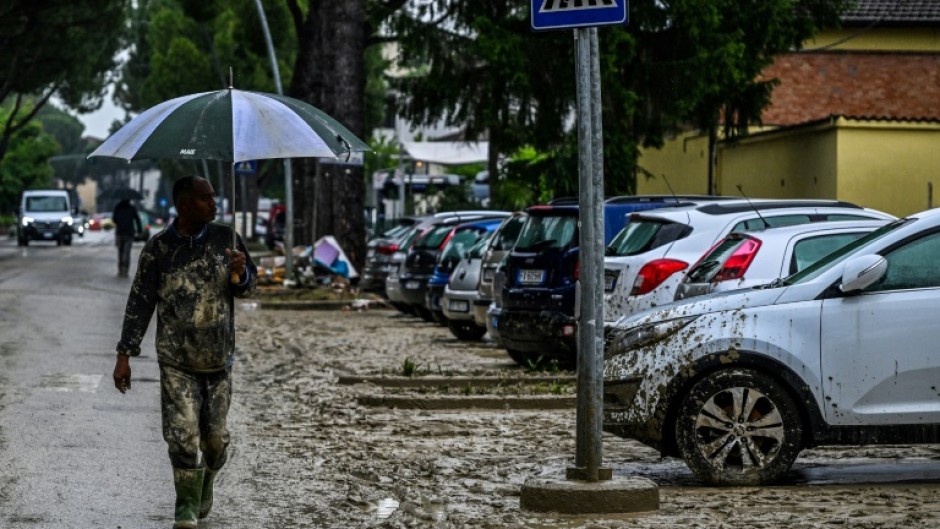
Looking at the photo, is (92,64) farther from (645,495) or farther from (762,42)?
(645,495)

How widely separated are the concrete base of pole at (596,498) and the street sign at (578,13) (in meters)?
2.37

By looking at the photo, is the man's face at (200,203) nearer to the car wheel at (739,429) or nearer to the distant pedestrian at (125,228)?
the car wheel at (739,429)

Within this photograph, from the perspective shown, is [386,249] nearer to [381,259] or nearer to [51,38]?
[381,259]

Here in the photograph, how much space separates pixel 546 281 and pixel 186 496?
8.34 meters

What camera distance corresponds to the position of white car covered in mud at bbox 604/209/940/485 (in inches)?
382

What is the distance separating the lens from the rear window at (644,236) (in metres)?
14.5

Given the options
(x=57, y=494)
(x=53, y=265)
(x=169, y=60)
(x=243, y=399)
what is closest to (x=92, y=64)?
(x=169, y=60)

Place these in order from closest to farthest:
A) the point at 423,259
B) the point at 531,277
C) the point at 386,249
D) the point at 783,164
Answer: the point at 531,277, the point at 423,259, the point at 386,249, the point at 783,164

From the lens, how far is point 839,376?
9.74 metres

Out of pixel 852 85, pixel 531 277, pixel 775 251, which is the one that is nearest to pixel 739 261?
pixel 775 251

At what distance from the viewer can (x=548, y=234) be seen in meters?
16.7

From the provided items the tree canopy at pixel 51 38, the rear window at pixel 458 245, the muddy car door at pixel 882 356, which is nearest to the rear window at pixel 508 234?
the rear window at pixel 458 245

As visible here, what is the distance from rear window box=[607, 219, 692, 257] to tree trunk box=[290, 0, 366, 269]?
1856cm

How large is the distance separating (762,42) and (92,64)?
40.0 metres
